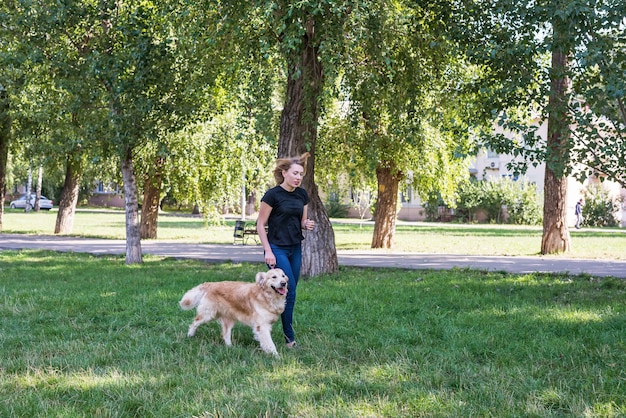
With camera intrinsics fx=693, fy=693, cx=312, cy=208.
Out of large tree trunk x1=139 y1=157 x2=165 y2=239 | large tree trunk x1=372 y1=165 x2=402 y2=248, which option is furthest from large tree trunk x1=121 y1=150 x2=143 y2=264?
large tree trunk x1=372 y1=165 x2=402 y2=248

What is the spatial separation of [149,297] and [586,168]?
20.5ft

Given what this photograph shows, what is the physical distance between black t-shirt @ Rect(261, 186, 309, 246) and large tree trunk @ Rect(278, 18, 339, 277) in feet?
14.7

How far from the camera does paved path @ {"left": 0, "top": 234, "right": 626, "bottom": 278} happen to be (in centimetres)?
1481

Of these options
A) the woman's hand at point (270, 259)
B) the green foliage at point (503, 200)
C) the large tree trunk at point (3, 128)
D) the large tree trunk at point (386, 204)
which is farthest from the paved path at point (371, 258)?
the green foliage at point (503, 200)

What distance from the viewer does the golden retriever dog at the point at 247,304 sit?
6.46 metres

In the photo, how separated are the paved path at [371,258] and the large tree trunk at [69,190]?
2908mm

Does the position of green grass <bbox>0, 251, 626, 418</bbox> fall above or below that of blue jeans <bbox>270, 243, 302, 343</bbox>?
below

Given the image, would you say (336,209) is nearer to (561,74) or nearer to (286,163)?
(561,74)

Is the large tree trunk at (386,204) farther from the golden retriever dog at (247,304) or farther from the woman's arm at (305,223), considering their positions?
the golden retriever dog at (247,304)

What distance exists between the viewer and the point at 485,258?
17688 mm

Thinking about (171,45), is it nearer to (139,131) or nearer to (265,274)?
(139,131)

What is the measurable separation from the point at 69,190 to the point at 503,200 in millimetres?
28547

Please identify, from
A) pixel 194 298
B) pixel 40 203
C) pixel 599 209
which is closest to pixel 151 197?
pixel 194 298

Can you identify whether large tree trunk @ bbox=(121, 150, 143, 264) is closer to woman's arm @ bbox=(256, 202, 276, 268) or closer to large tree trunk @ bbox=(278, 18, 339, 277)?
large tree trunk @ bbox=(278, 18, 339, 277)
